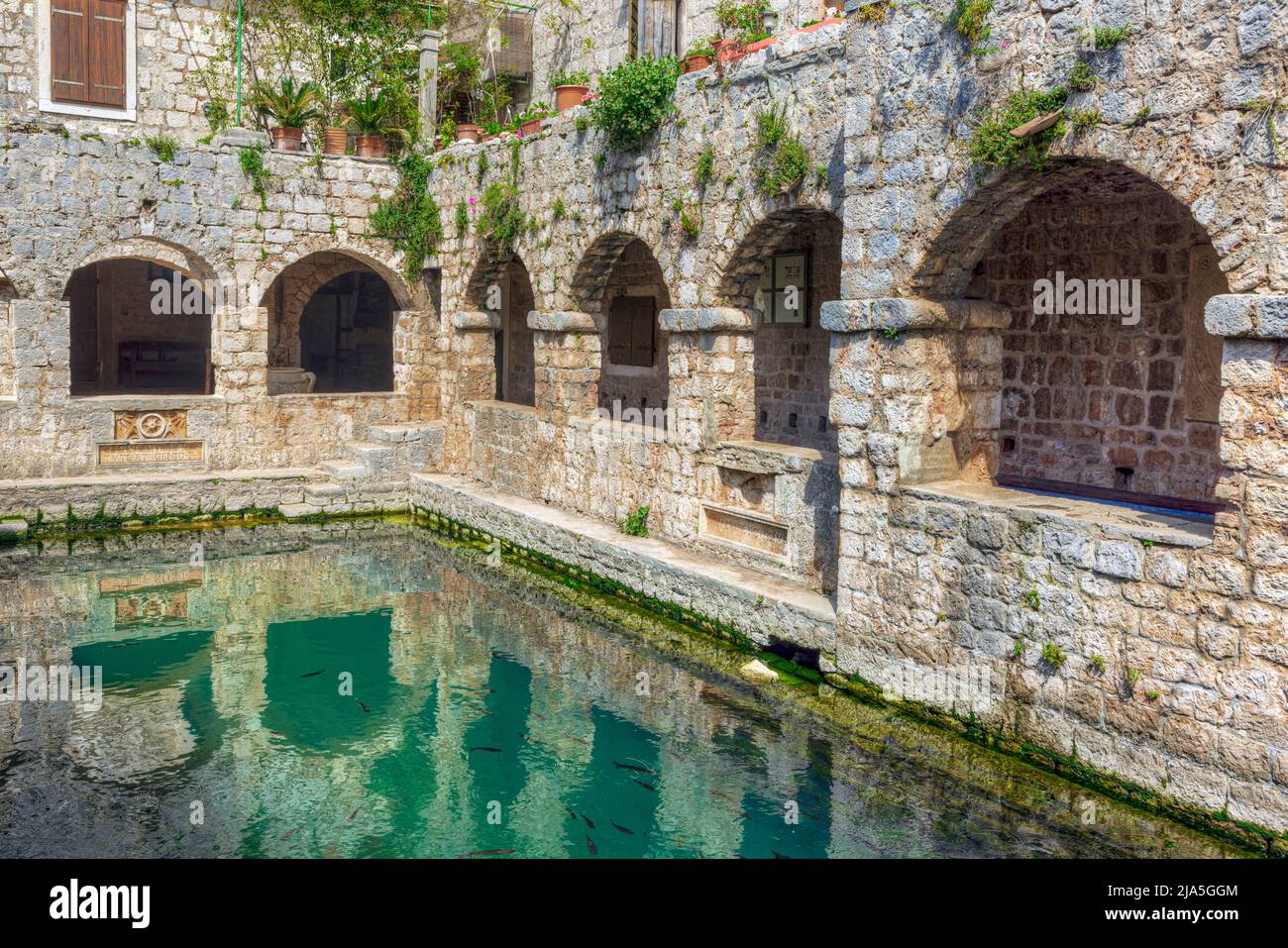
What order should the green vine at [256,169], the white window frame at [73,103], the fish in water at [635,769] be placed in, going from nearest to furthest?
the fish in water at [635,769], the green vine at [256,169], the white window frame at [73,103]

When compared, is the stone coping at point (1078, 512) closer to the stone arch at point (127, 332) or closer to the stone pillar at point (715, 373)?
the stone pillar at point (715, 373)

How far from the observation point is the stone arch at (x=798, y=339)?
12.2 metres

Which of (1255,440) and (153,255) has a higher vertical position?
(153,255)

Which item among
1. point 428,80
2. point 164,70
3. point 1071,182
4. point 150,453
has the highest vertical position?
point 164,70

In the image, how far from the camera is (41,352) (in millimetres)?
12453

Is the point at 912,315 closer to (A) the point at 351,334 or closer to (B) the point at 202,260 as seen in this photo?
(B) the point at 202,260

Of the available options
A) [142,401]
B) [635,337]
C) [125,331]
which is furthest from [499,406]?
[125,331]

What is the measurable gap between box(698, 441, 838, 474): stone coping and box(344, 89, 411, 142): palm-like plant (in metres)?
7.14

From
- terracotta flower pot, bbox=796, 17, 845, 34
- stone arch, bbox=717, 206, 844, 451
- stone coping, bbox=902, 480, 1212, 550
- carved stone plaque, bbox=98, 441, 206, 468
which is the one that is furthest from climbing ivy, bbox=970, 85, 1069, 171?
carved stone plaque, bbox=98, 441, 206, 468

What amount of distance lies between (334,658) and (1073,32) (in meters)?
6.05

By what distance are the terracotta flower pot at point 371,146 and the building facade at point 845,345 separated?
9.5 inches

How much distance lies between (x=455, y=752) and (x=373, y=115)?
379 inches

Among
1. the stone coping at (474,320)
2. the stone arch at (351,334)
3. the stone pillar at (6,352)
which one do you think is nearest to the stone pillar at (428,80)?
the stone coping at (474,320)

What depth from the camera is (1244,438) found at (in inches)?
215
